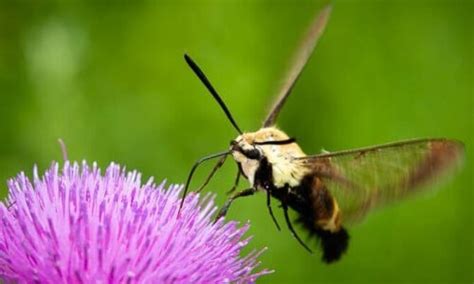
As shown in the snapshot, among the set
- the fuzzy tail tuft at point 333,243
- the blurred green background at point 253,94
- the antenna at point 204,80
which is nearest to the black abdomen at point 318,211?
the fuzzy tail tuft at point 333,243

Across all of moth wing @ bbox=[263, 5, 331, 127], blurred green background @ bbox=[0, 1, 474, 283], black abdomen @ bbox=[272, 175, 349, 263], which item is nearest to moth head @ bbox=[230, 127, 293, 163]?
black abdomen @ bbox=[272, 175, 349, 263]

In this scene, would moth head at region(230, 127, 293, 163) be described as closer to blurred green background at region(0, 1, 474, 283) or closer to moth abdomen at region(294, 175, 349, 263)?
moth abdomen at region(294, 175, 349, 263)

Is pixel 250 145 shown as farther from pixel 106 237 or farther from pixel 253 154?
pixel 106 237

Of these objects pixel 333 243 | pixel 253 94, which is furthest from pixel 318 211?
pixel 253 94

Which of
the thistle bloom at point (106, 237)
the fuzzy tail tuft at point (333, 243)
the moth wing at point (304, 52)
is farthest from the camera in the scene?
the moth wing at point (304, 52)

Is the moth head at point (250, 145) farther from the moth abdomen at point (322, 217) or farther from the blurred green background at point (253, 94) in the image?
the blurred green background at point (253, 94)
